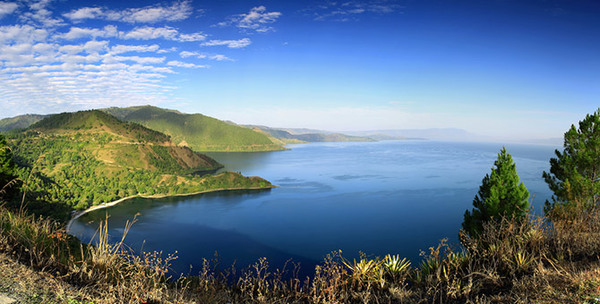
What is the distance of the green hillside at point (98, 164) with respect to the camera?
66581 millimetres

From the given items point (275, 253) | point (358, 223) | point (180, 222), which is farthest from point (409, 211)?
point (180, 222)

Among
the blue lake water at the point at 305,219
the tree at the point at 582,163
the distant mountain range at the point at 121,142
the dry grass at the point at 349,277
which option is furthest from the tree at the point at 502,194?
the distant mountain range at the point at 121,142

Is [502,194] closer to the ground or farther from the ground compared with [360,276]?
closer to the ground

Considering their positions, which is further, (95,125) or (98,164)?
(95,125)

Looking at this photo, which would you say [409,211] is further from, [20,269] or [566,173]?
[20,269]

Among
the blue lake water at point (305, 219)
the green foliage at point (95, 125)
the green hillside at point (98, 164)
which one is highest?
the green foliage at point (95, 125)

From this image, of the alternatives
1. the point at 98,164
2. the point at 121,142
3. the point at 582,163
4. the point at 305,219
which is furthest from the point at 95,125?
the point at 582,163

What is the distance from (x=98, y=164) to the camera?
86.9 m

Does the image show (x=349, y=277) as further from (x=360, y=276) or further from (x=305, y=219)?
(x=305, y=219)

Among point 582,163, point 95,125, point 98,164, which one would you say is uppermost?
point 95,125

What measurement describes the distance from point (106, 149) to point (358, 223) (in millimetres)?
85501

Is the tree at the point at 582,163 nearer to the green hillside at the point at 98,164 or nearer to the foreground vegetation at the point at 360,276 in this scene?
the foreground vegetation at the point at 360,276

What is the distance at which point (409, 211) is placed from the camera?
61531 millimetres

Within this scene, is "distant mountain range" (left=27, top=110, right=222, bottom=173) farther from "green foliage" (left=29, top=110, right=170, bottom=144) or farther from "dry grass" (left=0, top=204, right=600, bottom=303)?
"dry grass" (left=0, top=204, right=600, bottom=303)
